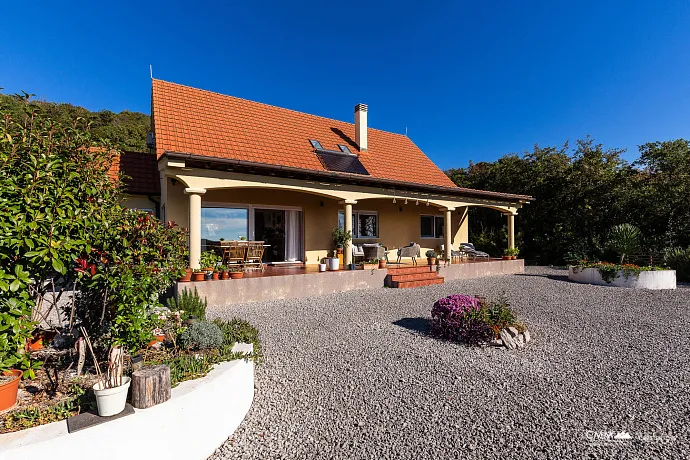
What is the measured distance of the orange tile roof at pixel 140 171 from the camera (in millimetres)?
10664

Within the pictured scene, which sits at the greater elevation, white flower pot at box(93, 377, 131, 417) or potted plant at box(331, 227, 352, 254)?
potted plant at box(331, 227, 352, 254)

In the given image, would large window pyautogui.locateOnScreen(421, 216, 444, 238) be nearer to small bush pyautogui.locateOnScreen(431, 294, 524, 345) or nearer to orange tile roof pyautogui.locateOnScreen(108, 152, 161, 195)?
small bush pyautogui.locateOnScreen(431, 294, 524, 345)

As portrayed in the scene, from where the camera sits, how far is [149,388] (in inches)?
101

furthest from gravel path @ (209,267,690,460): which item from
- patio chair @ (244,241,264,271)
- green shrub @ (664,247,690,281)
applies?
green shrub @ (664,247,690,281)

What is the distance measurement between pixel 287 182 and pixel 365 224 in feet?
17.1

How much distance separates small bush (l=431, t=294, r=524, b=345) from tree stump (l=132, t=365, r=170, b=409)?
448cm

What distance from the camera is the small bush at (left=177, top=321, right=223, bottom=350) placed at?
3.96 m

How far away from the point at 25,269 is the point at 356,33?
57.8 ft

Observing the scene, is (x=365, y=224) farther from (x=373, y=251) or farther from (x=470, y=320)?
(x=470, y=320)

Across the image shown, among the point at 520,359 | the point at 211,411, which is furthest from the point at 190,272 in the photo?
the point at 520,359

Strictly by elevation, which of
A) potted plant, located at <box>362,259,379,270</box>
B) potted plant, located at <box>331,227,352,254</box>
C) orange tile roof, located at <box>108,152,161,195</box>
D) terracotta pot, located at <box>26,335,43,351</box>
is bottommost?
A: terracotta pot, located at <box>26,335,43,351</box>

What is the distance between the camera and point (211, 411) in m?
2.91

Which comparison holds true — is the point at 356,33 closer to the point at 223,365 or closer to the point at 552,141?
the point at 552,141

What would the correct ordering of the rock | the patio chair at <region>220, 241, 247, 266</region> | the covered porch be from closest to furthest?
the rock → the covered porch → the patio chair at <region>220, 241, 247, 266</region>
